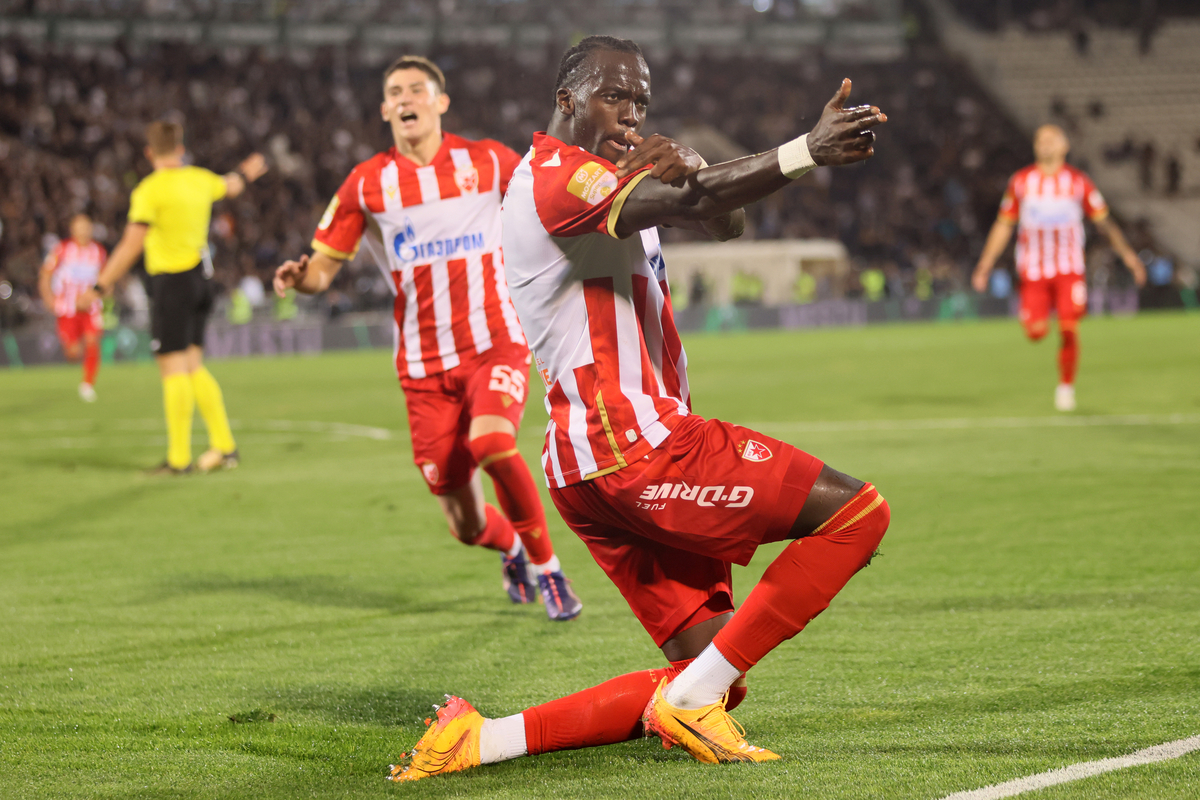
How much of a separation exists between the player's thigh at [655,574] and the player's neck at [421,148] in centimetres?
282

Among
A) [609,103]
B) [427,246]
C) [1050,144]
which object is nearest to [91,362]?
[1050,144]

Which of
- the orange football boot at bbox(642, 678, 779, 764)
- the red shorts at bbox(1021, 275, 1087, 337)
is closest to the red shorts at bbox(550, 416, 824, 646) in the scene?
the orange football boot at bbox(642, 678, 779, 764)

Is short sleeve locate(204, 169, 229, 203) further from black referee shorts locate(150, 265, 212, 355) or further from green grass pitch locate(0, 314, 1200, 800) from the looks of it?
green grass pitch locate(0, 314, 1200, 800)

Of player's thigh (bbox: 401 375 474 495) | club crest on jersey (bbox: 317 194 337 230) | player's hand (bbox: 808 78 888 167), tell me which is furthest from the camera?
club crest on jersey (bbox: 317 194 337 230)

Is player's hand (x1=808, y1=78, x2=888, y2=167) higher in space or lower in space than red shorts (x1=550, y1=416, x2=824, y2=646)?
higher

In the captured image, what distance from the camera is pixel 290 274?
16.7ft

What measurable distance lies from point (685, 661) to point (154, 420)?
12.0 m

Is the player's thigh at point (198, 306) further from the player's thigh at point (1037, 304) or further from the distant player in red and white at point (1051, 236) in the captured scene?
the player's thigh at point (1037, 304)

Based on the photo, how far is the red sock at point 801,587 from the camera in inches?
125

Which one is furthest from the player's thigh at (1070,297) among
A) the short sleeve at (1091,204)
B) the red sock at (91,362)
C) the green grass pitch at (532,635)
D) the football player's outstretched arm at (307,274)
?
the red sock at (91,362)

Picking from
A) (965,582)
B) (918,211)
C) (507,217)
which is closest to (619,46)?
(507,217)

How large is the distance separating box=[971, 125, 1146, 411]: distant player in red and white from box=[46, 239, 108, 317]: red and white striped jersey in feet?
46.1

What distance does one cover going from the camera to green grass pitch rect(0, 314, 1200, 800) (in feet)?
10.9

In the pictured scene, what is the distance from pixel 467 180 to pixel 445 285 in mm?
476
